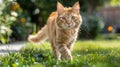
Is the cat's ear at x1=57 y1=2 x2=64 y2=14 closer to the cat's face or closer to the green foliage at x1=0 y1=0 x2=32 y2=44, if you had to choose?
the cat's face

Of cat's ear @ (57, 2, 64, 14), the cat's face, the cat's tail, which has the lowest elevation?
the cat's tail

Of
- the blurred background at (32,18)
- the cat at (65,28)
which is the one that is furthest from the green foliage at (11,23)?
the cat at (65,28)

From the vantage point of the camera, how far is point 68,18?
7.16 meters

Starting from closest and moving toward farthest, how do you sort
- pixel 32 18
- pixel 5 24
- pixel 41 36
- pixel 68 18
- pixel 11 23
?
1. pixel 68 18
2. pixel 41 36
3. pixel 5 24
4. pixel 11 23
5. pixel 32 18

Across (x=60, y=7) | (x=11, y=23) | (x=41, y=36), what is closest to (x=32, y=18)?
(x=11, y=23)

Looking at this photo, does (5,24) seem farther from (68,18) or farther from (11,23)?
(68,18)

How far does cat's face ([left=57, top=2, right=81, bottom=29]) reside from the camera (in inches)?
282

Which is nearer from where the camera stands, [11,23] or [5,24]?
[5,24]

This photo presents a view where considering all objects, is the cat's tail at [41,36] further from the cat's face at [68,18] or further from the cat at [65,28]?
the cat's face at [68,18]

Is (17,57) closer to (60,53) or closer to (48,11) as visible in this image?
(60,53)

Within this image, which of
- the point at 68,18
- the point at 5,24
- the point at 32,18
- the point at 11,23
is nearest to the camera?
the point at 68,18

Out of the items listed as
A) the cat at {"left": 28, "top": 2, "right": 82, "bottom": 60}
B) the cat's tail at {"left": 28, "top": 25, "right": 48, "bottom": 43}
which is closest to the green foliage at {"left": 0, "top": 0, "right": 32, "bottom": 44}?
the cat's tail at {"left": 28, "top": 25, "right": 48, "bottom": 43}

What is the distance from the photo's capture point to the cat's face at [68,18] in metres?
7.16

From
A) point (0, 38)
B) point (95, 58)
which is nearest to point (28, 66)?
point (95, 58)
